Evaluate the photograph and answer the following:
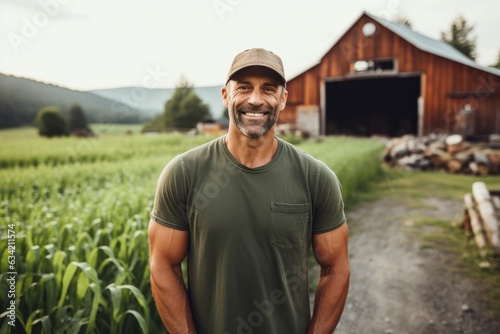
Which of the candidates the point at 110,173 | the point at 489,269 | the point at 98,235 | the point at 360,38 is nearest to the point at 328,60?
the point at 360,38

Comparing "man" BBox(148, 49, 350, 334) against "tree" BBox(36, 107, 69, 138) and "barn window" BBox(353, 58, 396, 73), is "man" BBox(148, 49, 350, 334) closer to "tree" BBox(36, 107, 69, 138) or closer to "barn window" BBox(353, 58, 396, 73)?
"barn window" BBox(353, 58, 396, 73)

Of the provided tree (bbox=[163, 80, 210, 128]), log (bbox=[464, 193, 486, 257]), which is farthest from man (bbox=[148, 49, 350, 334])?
tree (bbox=[163, 80, 210, 128])

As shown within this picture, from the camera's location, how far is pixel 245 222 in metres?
1.71

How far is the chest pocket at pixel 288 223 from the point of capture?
1722mm

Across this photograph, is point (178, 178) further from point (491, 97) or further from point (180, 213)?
point (491, 97)

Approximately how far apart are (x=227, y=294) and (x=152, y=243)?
1.44ft

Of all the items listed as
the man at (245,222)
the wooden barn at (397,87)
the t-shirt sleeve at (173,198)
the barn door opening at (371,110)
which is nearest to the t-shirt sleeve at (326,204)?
the man at (245,222)

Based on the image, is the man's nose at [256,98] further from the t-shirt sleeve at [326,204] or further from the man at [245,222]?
the t-shirt sleeve at [326,204]

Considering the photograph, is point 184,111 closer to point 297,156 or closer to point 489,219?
point 489,219

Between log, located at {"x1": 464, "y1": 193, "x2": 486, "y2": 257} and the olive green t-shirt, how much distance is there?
4159 mm

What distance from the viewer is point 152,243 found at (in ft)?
5.85

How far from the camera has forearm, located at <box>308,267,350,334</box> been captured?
6.09 ft

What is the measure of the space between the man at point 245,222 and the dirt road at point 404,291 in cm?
199

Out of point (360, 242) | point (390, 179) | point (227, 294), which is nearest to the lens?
point (227, 294)
